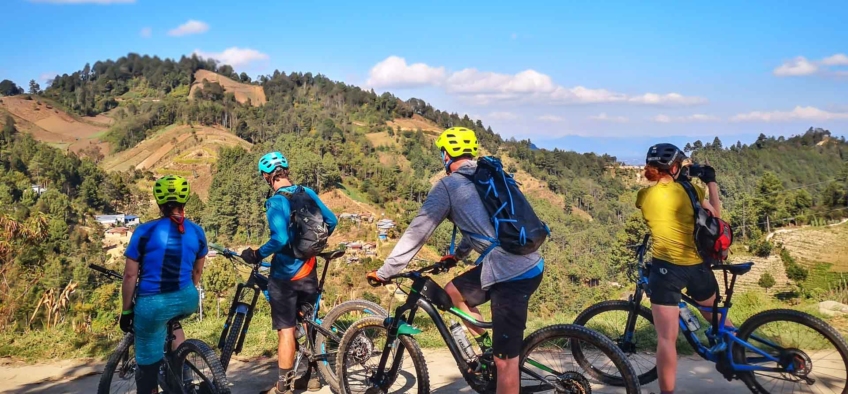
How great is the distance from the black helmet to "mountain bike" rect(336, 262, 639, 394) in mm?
1249

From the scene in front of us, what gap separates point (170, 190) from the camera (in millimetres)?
3676

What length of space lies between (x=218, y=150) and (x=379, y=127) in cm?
4751

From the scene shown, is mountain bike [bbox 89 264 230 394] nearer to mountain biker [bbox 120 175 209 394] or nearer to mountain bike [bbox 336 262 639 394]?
mountain biker [bbox 120 175 209 394]

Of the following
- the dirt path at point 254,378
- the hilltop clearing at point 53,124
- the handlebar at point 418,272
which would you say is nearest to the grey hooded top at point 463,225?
the handlebar at point 418,272

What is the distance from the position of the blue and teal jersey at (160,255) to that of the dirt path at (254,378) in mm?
1551

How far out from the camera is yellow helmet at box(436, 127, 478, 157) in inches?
139

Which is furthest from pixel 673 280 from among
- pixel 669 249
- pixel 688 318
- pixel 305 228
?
pixel 305 228

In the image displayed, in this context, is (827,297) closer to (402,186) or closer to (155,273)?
(155,273)

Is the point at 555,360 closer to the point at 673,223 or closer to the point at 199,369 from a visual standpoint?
the point at 673,223

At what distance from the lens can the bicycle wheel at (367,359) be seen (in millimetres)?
4043

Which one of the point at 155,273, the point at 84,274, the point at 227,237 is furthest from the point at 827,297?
the point at 227,237

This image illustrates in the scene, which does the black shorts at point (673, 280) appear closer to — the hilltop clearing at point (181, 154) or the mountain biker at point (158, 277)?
the mountain biker at point (158, 277)

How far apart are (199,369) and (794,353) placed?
4093 mm

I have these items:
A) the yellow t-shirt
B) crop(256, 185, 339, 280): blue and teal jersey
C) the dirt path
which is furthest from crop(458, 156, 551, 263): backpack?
the dirt path
